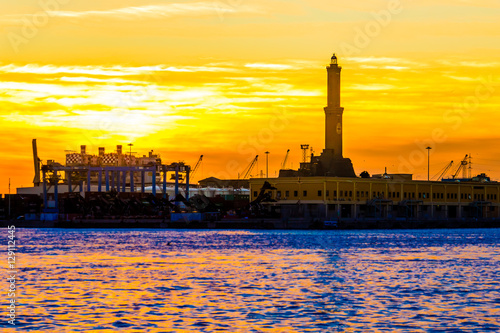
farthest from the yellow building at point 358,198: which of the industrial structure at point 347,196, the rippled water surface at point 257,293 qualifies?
the rippled water surface at point 257,293

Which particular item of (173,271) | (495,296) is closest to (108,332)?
(495,296)

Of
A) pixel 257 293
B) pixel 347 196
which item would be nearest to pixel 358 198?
pixel 347 196

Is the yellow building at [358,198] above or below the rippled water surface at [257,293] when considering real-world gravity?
above

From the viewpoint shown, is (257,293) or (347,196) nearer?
(257,293)

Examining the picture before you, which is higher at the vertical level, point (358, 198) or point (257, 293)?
point (358, 198)

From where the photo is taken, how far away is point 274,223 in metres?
170

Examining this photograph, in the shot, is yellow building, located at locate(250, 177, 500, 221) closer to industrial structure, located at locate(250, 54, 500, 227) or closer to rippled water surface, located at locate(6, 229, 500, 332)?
industrial structure, located at locate(250, 54, 500, 227)

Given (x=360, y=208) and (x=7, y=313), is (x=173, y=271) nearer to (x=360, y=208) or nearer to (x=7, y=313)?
(x=7, y=313)

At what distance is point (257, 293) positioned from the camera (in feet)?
162

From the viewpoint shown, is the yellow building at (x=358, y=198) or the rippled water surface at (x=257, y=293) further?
the yellow building at (x=358, y=198)

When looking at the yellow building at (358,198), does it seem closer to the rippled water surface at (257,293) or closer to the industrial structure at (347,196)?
the industrial structure at (347,196)

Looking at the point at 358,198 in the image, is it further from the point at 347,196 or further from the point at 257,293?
the point at 257,293

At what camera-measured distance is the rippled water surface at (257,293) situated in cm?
3806

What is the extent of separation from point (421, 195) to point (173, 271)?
134 m
